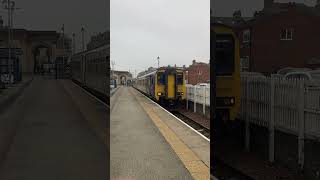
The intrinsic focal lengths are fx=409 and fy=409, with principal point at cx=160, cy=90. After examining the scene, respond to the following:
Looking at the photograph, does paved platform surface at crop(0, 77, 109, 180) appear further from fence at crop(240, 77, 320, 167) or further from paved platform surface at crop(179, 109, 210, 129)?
paved platform surface at crop(179, 109, 210, 129)

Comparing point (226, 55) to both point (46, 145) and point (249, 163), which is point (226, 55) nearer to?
point (249, 163)

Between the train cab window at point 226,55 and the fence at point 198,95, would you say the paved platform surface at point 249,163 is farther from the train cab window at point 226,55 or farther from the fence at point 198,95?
the fence at point 198,95

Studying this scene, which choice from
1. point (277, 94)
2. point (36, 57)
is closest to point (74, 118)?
point (36, 57)

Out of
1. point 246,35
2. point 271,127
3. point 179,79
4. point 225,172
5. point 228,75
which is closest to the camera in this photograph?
point 225,172

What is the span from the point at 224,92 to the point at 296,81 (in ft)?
5.21

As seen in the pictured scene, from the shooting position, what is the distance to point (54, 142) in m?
4.68

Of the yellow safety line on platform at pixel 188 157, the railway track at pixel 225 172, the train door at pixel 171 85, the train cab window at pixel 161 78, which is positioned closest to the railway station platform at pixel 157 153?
the yellow safety line on platform at pixel 188 157

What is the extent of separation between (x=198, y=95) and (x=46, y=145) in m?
14.6

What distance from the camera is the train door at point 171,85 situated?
22.4m

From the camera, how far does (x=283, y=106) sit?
828cm

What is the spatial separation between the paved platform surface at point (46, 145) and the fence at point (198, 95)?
1112cm

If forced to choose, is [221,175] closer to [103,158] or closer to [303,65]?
[103,158]

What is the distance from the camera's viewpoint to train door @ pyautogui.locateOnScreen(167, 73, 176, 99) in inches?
882

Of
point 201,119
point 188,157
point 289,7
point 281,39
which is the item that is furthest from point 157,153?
point 289,7
